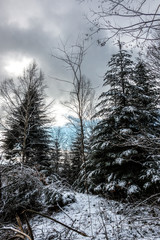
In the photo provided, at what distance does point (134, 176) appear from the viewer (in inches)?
207

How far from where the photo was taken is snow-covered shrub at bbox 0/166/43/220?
3.61 metres

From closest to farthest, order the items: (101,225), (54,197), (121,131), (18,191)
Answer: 1. (101,225)
2. (18,191)
3. (54,197)
4. (121,131)

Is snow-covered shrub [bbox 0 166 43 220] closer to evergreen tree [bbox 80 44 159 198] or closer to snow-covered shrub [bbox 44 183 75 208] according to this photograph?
snow-covered shrub [bbox 44 183 75 208]

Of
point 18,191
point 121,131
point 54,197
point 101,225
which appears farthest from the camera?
point 121,131

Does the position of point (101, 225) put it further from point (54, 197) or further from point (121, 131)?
point (121, 131)

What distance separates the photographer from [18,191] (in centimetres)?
427

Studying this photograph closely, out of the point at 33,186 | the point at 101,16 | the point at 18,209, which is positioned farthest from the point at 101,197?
the point at 101,16

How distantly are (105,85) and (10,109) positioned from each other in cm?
604

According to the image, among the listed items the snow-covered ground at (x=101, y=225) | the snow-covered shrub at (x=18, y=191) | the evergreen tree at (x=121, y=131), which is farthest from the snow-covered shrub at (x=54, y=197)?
the evergreen tree at (x=121, y=131)

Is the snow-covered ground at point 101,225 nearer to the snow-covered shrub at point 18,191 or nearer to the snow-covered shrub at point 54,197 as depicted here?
the snow-covered shrub at point 54,197

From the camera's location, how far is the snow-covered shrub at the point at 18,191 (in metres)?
3.61

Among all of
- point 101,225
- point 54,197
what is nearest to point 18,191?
point 54,197

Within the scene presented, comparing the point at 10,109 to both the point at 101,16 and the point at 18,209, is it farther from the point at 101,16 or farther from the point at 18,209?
the point at 101,16

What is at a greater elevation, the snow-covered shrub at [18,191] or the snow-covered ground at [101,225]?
the snow-covered shrub at [18,191]
